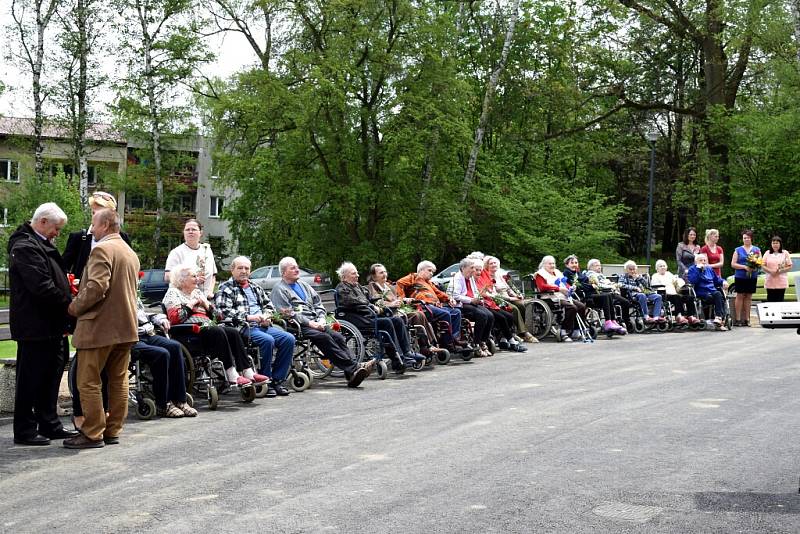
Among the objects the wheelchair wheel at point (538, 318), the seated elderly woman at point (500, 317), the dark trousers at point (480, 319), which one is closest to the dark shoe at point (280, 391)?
the dark trousers at point (480, 319)

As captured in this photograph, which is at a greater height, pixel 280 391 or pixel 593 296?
pixel 593 296

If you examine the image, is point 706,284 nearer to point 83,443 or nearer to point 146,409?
point 146,409

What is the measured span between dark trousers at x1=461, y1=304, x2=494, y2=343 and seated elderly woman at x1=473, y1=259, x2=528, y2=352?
0.40 metres

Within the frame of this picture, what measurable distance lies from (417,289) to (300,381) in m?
3.85

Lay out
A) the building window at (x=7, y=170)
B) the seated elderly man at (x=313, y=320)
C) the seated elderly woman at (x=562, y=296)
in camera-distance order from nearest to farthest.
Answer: the seated elderly man at (x=313, y=320) < the seated elderly woman at (x=562, y=296) < the building window at (x=7, y=170)

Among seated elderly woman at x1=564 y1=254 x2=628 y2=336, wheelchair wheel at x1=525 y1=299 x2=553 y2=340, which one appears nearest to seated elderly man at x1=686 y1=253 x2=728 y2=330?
seated elderly woman at x1=564 y1=254 x2=628 y2=336

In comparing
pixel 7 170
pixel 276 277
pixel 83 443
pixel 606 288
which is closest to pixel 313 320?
pixel 83 443

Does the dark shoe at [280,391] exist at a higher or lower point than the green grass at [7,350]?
higher

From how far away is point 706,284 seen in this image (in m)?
20.4

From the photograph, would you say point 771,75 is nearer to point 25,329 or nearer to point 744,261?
point 744,261

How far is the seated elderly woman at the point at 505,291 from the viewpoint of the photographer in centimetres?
1669

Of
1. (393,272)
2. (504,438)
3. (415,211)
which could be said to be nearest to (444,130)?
(415,211)

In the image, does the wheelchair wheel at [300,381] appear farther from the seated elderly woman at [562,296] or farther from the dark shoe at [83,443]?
the seated elderly woman at [562,296]

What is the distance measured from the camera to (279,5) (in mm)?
32812
